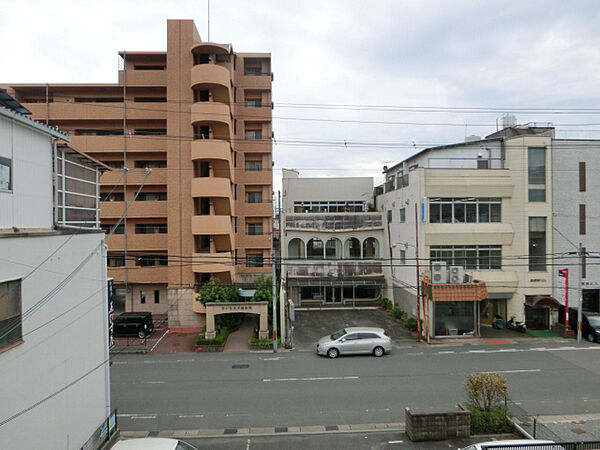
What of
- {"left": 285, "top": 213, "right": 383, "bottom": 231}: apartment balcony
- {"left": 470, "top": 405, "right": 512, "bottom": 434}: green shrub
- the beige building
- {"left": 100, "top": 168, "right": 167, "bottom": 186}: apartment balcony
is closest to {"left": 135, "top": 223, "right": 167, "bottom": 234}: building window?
{"left": 100, "top": 168, "right": 167, "bottom": 186}: apartment balcony

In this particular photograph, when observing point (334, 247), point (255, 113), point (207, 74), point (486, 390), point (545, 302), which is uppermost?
point (207, 74)

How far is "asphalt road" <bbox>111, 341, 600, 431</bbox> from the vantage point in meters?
13.8

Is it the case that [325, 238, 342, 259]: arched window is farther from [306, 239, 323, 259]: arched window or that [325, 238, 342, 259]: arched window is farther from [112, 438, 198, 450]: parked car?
[112, 438, 198, 450]: parked car

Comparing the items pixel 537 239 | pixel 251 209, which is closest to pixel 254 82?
pixel 251 209

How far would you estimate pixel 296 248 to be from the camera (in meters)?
32.0

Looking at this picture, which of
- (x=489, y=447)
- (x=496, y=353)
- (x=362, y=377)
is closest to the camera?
(x=489, y=447)

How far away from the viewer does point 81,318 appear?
1080 centimetres

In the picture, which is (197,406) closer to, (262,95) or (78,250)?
(78,250)

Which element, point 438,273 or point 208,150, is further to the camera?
point 208,150

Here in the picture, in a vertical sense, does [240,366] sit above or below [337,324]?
below

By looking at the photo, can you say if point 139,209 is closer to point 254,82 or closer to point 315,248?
point 254,82

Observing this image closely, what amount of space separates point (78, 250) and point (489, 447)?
11.0 meters

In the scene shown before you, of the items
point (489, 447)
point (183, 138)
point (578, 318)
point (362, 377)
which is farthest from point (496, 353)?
point (183, 138)

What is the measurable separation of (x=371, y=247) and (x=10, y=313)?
27.2 metres
